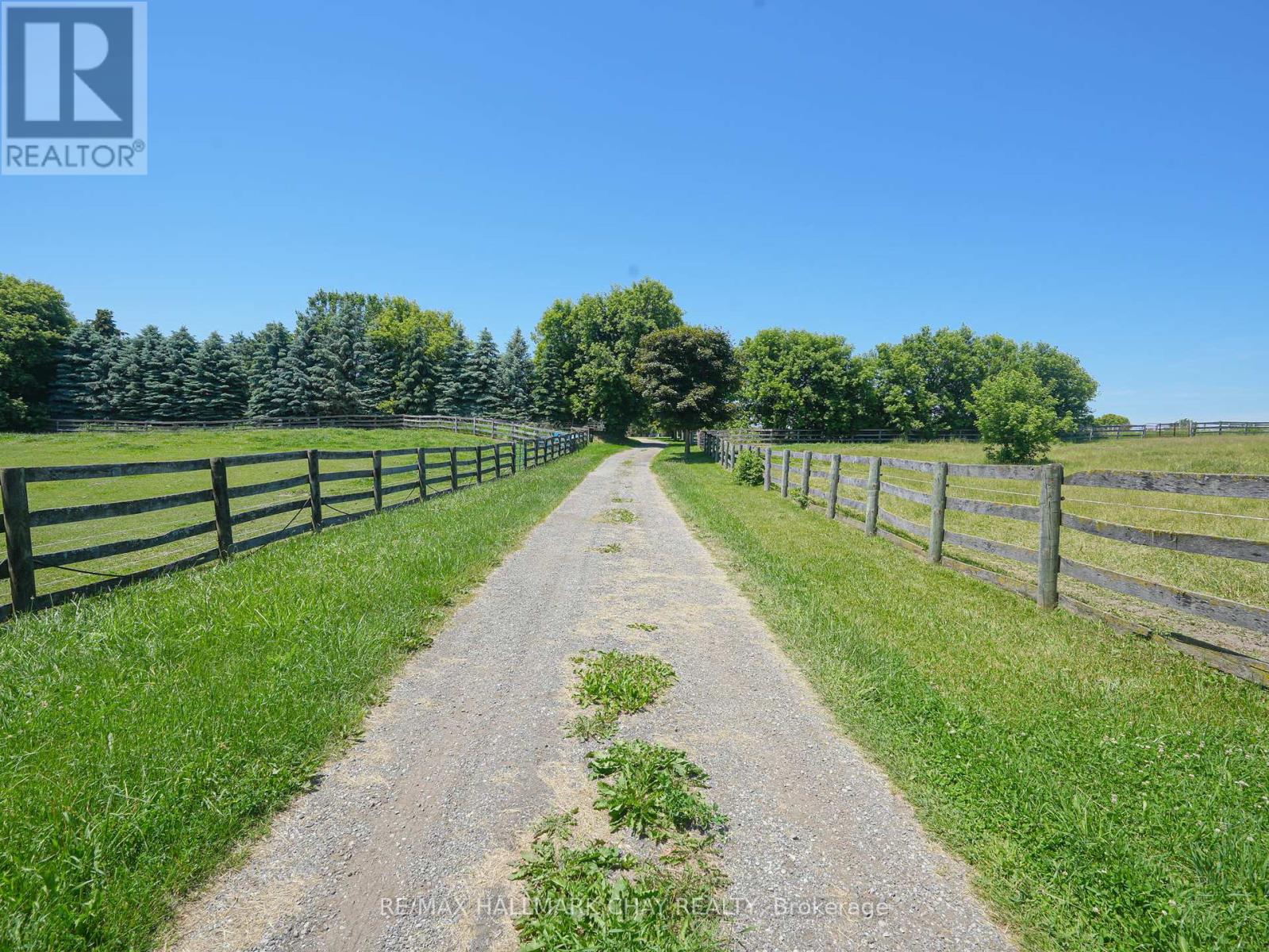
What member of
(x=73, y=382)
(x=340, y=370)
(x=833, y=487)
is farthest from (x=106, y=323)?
(x=833, y=487)

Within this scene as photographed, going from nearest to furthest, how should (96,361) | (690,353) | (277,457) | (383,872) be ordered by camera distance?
(383,872)
(277,457)
(690,353)
(96,361)

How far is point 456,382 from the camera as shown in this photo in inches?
2172

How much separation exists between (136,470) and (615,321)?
168ft

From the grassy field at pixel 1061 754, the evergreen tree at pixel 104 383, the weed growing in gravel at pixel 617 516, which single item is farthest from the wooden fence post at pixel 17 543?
the evergreen tree at pixel 104 383

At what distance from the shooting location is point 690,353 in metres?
33.3

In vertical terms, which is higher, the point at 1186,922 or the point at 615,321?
the point at 615,321

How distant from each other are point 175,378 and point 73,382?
9087 millimetres

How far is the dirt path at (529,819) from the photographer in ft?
7.30

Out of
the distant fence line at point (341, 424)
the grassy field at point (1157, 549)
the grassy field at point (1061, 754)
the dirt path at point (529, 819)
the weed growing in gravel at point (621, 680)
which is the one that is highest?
the distant fence line at point (341, 424)

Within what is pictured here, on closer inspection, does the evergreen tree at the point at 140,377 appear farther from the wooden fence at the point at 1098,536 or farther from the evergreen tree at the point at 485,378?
the wooden fence at the point at 1098,536

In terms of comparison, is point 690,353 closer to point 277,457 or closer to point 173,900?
point 277,457

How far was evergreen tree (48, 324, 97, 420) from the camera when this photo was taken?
171 ft

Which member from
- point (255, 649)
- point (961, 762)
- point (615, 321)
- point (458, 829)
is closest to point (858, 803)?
point (961, 762)

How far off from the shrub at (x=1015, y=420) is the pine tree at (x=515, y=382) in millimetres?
39094
